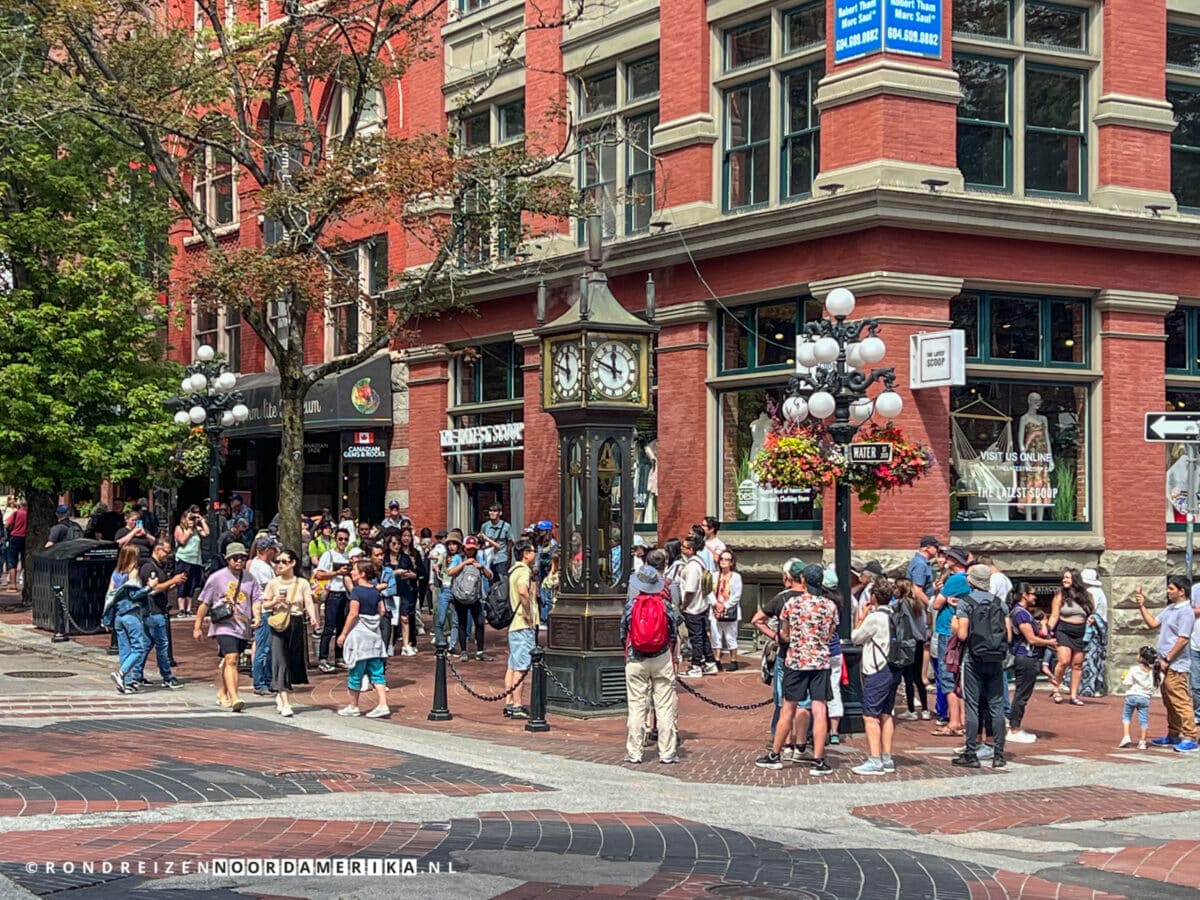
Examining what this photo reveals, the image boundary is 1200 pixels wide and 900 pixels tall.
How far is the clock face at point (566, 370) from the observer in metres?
18.0

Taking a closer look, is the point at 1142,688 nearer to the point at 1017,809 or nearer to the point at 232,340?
the point at 1017,809

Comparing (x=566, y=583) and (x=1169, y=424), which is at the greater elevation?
(x=1169, y=424)

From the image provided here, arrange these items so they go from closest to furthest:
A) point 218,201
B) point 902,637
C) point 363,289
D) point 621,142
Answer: point 902,637 < point 621,142 < point 363,289 < point 218,201

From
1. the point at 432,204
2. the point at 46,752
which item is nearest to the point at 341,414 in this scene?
the point at 432,204

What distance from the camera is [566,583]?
59.6 feet

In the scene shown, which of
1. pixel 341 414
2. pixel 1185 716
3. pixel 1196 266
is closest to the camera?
pixel 1185 716

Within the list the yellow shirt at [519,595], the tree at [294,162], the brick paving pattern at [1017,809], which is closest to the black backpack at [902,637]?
the brick paving pattern at [1017,809]

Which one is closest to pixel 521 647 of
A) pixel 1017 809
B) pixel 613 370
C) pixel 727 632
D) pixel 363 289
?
pixel 613 370

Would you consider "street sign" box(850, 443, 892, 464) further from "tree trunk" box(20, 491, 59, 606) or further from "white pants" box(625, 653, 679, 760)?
"tree trunk" box(20, 491, 59, 606)

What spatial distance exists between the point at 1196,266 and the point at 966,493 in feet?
17.3

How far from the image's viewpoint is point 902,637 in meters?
16.0

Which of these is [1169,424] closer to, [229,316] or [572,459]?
[572,459]

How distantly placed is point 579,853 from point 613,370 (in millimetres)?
8949

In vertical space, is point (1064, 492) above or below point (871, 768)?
above
